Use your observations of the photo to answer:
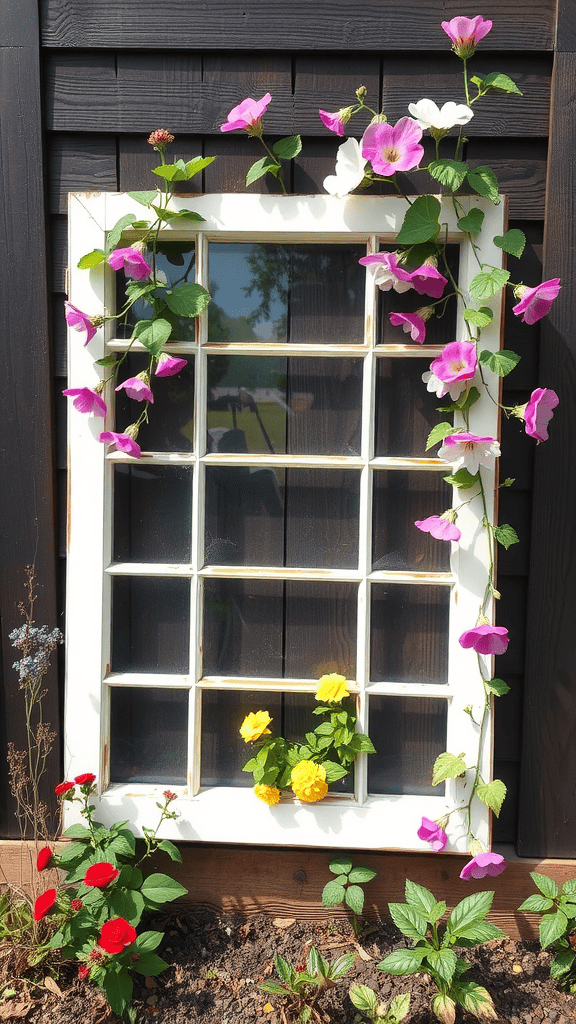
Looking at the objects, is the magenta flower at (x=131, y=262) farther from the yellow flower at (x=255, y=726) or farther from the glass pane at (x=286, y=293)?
the yellow flower at (x=255, y=726)

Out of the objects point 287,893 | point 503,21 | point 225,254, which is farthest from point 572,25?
point 287,893

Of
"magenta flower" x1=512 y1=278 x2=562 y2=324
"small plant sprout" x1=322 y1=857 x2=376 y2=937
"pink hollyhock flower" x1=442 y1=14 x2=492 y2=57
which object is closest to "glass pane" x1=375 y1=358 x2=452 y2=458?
"magenta flower" x1=512 y1=278 x2=562 y2=324

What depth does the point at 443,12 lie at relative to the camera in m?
1.56

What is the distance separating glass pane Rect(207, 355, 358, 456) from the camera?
1660 mm

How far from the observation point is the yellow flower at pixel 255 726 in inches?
62.2

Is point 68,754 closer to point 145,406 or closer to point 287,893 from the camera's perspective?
point 287,893

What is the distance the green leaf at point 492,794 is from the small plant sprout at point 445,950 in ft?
0.63

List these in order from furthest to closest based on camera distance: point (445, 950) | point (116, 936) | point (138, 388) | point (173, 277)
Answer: point (173, 277), point (138, 388), point (445, 950), point (116, 936)

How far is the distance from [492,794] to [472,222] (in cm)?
140

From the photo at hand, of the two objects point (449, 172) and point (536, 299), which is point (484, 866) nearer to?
point (536, 299)

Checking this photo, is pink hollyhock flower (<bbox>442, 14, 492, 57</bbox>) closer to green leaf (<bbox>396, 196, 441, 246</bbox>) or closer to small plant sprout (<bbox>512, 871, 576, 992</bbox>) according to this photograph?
green leaf (<bbox>396, 196, 441, 246</bbox>)

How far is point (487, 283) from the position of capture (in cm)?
149

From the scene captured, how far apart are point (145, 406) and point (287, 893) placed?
Answer: 136cm

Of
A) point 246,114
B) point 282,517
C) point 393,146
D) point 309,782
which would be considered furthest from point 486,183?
point 309,782
